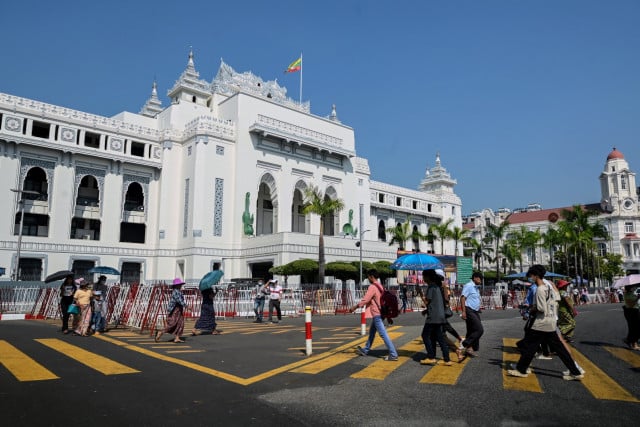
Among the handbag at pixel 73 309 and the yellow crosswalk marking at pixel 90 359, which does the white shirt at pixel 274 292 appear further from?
the yellow crosswalk marking at pixel 90 359

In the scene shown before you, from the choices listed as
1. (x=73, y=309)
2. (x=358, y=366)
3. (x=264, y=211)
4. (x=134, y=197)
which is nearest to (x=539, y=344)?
(x=358, y=366)

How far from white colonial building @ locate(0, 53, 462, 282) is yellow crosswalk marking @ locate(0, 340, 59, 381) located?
26890 millimetres

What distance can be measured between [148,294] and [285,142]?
101 ft

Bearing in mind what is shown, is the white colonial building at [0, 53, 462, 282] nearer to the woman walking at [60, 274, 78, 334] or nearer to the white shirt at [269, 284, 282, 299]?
the white shirt at [269, 284, 282, 299]

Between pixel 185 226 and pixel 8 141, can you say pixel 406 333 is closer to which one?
pixel 185 226

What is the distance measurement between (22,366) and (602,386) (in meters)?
8.85

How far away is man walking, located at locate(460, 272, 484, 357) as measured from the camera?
9168 millimetres

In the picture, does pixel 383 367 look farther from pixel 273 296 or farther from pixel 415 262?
pixel 415 262

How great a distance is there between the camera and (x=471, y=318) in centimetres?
931

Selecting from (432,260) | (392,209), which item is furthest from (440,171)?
(432,260)

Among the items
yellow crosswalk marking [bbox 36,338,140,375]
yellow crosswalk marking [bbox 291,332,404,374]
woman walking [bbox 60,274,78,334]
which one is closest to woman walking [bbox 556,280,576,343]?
yellow crosswalk marking [bbox 291,332,404,374]

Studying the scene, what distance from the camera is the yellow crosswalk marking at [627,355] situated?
29.0 ft

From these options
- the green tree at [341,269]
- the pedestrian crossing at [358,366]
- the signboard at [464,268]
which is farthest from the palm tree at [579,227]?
the pedestrian crossing at [358,366]

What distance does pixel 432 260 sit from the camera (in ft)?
83.7
